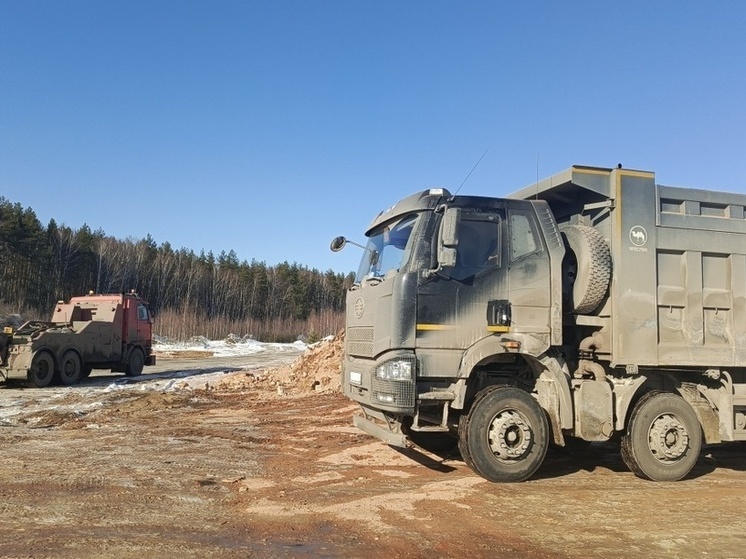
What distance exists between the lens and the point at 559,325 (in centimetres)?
702

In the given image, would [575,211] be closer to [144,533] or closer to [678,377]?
[678,377]

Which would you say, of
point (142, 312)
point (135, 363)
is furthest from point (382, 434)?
point (142, 312)

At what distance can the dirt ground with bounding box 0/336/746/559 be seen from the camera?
480cm

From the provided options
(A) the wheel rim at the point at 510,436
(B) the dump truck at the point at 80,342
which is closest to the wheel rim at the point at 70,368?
(B) the dump truck at the point at 80,342

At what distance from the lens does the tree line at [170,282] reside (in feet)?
187

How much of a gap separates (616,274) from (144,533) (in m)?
5.63

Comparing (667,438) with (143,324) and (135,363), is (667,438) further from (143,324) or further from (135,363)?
(143,324)

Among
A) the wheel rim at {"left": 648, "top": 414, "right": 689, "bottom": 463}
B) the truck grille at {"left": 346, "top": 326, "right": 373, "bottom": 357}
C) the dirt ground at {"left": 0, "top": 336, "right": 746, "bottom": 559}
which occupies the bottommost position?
the dirt ground at {"left": 0, "top": 336, "right": 746, "bottom": 559}

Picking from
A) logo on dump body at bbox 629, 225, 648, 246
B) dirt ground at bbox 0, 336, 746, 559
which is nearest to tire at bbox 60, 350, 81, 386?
dirt ground at bbox 0, 336, 746, 559

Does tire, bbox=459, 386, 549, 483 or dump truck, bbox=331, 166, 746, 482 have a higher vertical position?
dump truck, bbox=331, 166, 746, 482

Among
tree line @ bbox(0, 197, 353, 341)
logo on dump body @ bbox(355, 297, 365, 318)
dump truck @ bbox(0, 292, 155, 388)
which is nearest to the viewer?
logo on dump body @ bbox(355, 297, 365, 318)

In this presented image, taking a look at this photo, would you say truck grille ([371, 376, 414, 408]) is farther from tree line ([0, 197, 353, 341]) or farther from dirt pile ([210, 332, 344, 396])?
tree line ([0, 197, 353, 341])

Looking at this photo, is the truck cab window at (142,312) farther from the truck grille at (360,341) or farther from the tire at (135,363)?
the truck grille at (360,341)

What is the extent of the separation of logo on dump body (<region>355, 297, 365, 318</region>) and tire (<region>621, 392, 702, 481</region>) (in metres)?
3.49
